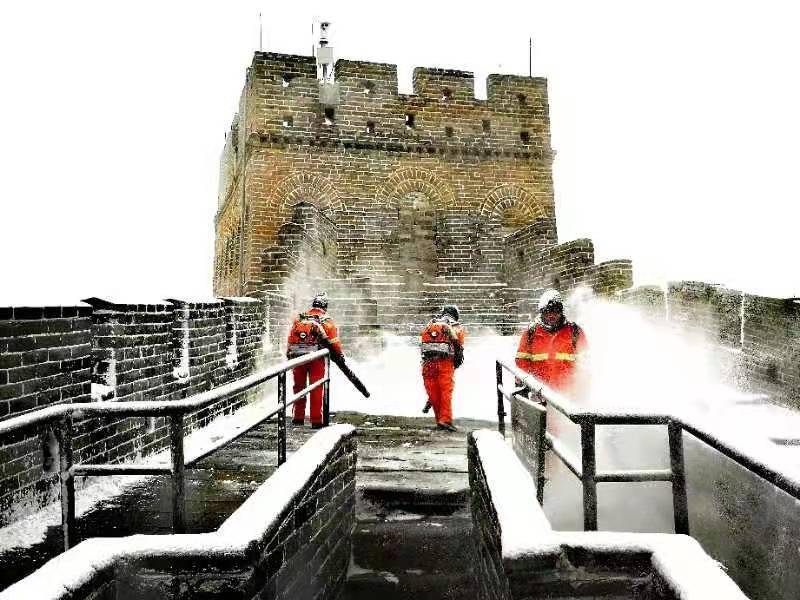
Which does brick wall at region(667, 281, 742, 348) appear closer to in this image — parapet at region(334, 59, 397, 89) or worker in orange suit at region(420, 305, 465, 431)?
worker in orange suit at region(420, 305, 465, 431)

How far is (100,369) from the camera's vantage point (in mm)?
4812

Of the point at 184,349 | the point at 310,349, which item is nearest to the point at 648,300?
the point at 310,349

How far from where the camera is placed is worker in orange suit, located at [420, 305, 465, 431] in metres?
6.94

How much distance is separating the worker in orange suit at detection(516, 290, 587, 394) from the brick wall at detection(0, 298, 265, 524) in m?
3.60

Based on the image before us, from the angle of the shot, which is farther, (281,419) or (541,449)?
(281,419)

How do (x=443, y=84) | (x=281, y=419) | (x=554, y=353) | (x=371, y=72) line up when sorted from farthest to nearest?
1. (x=443, y=84)
2. (x=371, y=72)
3. (x=554, y=353)
4. (x=281, y=419)

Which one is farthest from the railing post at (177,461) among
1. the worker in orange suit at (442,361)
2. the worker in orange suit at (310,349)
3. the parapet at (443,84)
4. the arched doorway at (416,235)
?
the parapet at (443,84)

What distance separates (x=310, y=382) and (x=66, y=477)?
14.0 ft

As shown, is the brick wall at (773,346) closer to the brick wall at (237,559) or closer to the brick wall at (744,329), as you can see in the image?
the brick wall at (744,329)

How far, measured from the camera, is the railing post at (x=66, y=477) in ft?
8.73

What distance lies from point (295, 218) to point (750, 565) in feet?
37.1

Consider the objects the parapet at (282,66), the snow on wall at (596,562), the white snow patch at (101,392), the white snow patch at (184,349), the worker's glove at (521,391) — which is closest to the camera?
the snow on wall at (596,562)

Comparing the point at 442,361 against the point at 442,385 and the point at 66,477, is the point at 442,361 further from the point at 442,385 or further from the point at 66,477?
the point at 66,477

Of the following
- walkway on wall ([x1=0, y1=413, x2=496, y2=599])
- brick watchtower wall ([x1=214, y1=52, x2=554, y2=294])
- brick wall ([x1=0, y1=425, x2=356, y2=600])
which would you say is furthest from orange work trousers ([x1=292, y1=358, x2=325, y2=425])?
brick watchtower wall ([x1=214, y1=52, x2=554, y2=294])
